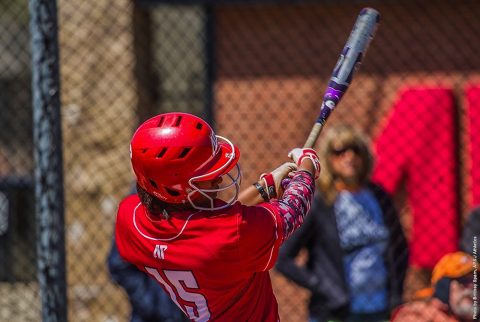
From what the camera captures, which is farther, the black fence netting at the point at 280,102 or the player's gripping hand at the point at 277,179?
the black fence netting at the point at 280,102

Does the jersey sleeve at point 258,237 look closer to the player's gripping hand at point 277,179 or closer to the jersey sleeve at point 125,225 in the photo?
the player's gripping hand at point 277,179

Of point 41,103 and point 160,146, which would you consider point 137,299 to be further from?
point 160,146

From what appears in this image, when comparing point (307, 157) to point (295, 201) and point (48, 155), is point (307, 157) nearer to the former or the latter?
point (295, 201)

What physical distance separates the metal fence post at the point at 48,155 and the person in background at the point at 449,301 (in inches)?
56.0

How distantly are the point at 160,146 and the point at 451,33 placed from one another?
346cm

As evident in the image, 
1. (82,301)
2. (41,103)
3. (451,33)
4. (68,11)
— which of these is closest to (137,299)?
(41,103)

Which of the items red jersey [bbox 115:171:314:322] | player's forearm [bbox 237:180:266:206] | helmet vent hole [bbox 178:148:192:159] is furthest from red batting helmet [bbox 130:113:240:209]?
player's forearm [bbox 237:180:266:206]

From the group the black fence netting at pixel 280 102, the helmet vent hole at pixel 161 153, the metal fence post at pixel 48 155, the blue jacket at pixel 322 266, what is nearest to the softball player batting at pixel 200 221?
the helmet vent hole at pixel 161 153

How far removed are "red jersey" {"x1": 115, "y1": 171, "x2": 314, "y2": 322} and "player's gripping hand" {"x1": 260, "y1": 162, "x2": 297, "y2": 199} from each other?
171 mm

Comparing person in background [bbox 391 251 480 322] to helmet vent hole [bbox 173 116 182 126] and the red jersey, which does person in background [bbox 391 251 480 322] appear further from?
helmet vent hole [bbox 173 116 182 126]

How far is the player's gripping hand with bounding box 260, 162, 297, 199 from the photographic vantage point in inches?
139

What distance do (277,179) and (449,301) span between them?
1.13 metres

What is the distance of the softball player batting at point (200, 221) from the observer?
3084 mm

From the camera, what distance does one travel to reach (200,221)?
3131mm
